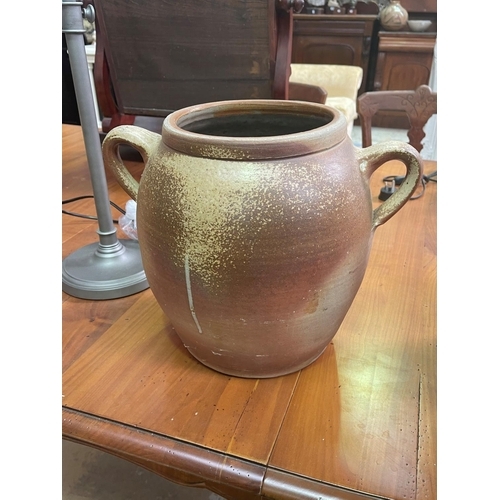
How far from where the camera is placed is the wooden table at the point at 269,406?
45 centimetres

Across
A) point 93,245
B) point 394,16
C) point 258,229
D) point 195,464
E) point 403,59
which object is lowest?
point 195,464

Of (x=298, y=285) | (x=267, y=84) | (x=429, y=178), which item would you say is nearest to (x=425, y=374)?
(x=298, y=285)

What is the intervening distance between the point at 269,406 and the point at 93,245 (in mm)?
467

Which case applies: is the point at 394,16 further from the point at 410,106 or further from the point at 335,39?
the point at 410,106

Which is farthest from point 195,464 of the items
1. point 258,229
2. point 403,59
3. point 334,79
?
point 403,59

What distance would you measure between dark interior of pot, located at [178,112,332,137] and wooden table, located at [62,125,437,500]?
10.8 inches

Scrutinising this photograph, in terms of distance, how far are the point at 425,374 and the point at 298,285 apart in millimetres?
227

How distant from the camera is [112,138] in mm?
549

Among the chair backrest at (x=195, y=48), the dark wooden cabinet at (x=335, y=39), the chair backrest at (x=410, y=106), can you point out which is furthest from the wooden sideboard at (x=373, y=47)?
the chair backrest at (x=195, y=48)

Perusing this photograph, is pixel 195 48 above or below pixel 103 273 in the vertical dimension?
above

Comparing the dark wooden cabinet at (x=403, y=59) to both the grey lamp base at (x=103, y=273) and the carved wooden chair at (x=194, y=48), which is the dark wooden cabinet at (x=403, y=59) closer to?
the carved wooden chair at (x=194, y=48)

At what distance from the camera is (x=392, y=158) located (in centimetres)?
51

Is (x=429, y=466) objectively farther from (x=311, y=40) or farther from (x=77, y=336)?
(x=311, y=40)

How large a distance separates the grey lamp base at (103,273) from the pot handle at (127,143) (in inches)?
7.8
